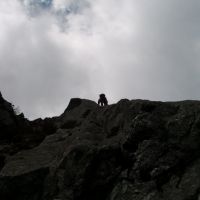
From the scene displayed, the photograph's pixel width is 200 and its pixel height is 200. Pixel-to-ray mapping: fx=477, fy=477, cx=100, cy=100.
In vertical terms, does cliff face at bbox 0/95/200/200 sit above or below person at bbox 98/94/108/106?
below

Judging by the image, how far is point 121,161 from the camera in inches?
1449

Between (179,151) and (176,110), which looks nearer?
(179,151)

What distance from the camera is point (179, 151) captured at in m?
35.0

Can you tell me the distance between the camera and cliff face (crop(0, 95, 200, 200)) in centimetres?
3372

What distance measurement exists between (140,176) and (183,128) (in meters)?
5.08

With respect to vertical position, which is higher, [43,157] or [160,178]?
[43,157]

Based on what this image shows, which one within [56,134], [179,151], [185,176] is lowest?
[185,176]

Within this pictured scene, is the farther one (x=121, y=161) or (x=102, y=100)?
(x=102, y=100)

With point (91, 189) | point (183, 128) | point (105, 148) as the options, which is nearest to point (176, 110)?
point (183, 128)

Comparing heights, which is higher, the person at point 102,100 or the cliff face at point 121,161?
the person at point 102,100

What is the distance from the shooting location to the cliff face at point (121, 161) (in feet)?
111

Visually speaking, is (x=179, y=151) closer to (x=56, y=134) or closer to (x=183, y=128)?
(x=183, y=128)

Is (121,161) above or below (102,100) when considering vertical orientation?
below

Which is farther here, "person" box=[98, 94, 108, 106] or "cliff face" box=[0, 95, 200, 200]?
"person" box=[98, 94, 108, 106]
